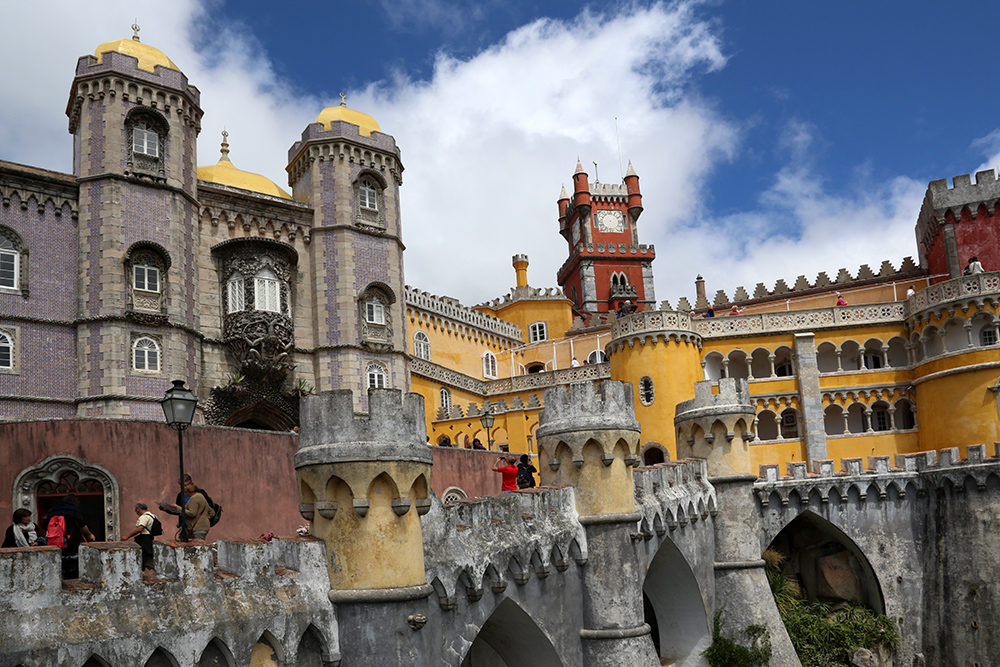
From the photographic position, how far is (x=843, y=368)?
44344mm

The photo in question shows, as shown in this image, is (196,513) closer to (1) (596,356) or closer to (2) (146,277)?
(2) (146,277)

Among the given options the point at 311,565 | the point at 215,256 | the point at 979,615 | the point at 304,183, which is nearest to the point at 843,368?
the point at 979,615

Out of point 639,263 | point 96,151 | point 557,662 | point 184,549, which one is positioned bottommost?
point 557,662

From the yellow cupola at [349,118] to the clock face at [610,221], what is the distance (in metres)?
37.5

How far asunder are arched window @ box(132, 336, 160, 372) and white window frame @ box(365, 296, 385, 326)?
28.6 feet

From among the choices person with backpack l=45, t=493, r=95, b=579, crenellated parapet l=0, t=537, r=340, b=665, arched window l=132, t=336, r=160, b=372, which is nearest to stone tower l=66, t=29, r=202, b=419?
arched window l=132, t=336, r=160, b=372

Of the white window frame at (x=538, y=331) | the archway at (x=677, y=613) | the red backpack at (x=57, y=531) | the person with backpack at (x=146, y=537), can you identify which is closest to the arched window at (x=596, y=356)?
the white window frame at (x=538, y=331)

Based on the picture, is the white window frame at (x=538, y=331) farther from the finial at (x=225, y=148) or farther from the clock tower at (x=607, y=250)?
the finial at (x=225, y=148)

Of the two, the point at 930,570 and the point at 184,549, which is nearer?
the point at 184,549

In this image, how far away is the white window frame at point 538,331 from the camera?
6335 cm

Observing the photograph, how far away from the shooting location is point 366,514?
38.1 feet

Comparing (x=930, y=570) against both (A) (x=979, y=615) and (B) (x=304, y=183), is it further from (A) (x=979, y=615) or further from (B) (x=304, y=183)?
(B) (x=304, y=183)

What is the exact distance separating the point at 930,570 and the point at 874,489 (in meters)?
3.50

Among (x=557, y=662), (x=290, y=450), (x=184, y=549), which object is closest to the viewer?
(x=184, y=549)
